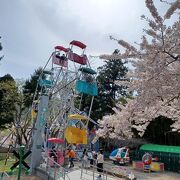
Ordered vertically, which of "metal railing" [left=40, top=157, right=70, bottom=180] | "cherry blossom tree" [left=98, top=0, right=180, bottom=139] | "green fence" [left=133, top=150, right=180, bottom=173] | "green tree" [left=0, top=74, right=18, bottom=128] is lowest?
"metal railing" [left=40, top=157, right=70, bottom=180]

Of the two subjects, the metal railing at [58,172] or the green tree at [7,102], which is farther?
the green tree at [7,102]

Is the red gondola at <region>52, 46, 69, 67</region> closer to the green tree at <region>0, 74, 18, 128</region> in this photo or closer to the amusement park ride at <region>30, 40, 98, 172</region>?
the amusement park ride at <region>30, 40, 98, 172</region>

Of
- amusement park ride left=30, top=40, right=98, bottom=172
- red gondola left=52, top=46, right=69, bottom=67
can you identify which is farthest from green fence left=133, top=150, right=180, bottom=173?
red gondola left=52, top=46, right=69, bottom=67

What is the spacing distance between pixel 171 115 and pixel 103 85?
2849cm

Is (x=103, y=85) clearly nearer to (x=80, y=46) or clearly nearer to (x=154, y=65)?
(x=80, y=46)

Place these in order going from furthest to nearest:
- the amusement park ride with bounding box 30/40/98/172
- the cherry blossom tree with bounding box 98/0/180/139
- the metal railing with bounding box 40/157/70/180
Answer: the amusement park ride with bounding box 30/40/98/172 → the metal railing with bounding box 40/157/70/180 → the cherry blossom tree with bounding box 98/0/180/139

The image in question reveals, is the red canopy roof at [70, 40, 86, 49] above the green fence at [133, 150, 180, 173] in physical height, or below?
above

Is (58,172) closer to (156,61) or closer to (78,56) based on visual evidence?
(78,56)

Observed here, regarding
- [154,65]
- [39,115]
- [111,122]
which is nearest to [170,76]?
[154,65]

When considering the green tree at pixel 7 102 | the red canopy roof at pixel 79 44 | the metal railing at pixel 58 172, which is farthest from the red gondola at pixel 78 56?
the green tree at pixel 7 102

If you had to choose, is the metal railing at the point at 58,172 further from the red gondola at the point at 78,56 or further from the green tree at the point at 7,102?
the green tree at the point at 7,102

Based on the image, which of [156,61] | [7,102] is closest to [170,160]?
[156,61]

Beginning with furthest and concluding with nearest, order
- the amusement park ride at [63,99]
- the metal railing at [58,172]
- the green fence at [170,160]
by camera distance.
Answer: the green fence at [170,160]
the amusement park ride at [63,99]
the metal railing at [58,172]

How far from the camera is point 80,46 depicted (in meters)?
16.9
